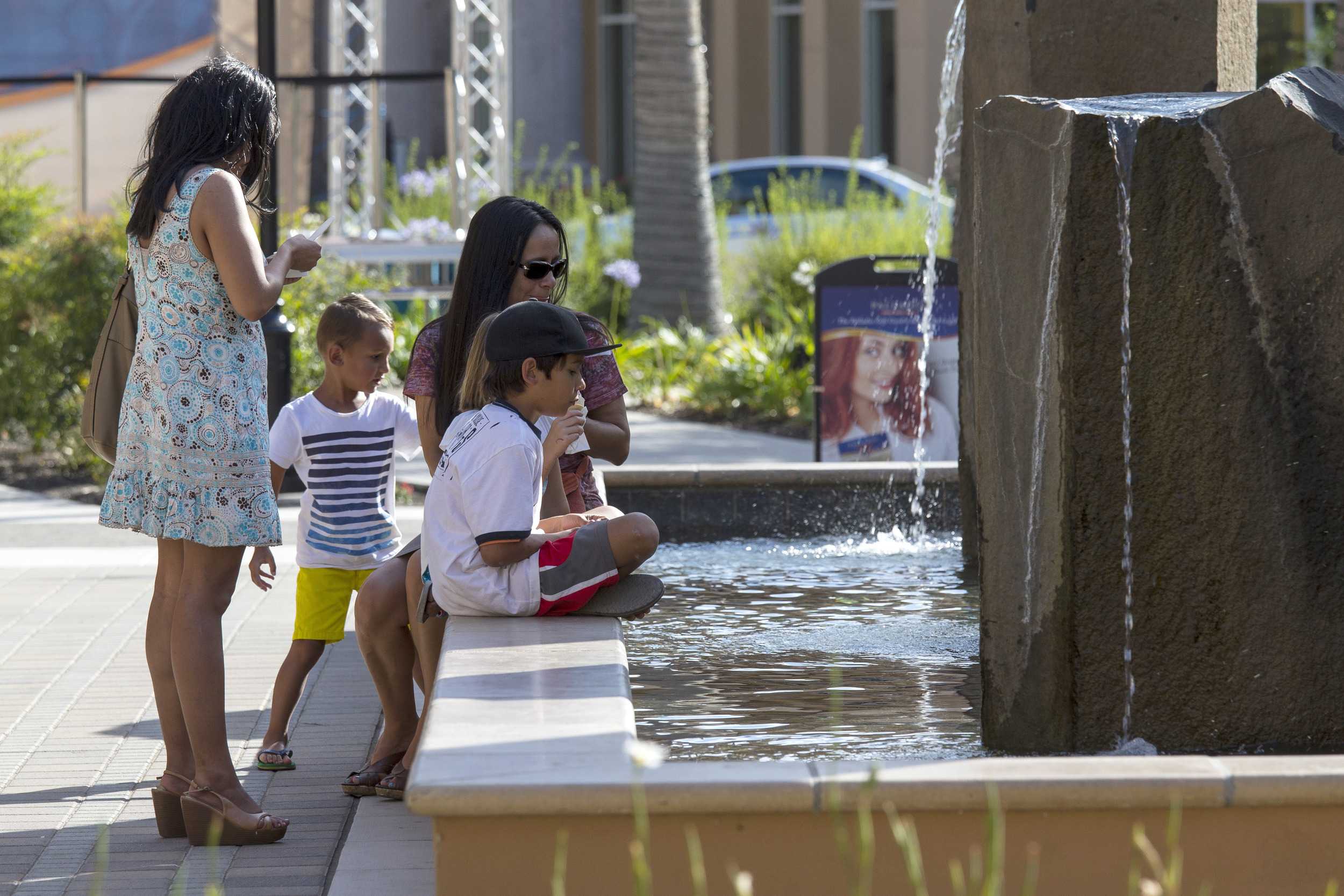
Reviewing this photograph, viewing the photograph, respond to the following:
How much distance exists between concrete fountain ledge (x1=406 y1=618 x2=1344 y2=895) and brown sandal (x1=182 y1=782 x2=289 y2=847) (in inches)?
49.6

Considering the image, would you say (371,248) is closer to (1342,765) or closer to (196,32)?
(196,32)

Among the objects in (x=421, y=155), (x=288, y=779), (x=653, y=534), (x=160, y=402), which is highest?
(x=421, y=155)

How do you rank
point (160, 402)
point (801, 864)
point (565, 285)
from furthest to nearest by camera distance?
point (565, 285) < point (160, 402) < point (801, 864)

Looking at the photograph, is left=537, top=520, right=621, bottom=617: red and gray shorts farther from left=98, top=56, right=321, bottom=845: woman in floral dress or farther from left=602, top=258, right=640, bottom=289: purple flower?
left=602, top=258, right=640, bottom=289: purple flower

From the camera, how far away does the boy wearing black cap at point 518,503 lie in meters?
4.05

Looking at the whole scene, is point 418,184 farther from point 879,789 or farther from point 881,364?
point 879,789

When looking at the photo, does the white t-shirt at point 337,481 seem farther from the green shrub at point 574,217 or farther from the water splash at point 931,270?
the green shrub at point 574,217

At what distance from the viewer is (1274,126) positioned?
3.84m

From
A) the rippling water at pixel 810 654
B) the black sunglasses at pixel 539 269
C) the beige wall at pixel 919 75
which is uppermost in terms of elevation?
the beige wall at pixel 919 75

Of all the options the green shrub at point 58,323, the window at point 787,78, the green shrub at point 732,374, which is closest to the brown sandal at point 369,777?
the green shrub at point 58,323

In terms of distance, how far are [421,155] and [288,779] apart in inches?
905

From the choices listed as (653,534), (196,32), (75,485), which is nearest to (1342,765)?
(653,534)

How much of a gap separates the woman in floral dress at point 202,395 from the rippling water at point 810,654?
1.10m

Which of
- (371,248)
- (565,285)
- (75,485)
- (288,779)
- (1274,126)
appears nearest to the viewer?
(1274,126)
